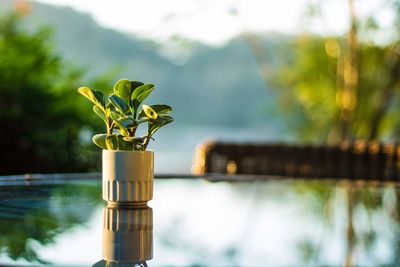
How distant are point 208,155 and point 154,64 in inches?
155

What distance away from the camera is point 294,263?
90cm

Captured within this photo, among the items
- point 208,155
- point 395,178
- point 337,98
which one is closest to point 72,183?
point 208,155

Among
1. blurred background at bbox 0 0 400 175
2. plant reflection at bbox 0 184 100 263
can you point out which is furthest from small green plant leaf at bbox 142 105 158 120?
blurred background at bbox 0 0 400 175

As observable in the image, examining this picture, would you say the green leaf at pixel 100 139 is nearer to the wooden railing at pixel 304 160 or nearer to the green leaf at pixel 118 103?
the green leaf at pixel 118 103

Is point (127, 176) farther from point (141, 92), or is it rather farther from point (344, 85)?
point (344, 85)

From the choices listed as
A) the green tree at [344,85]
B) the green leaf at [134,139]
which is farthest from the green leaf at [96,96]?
the green tree at [344,85]

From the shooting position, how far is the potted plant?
1.33 metres

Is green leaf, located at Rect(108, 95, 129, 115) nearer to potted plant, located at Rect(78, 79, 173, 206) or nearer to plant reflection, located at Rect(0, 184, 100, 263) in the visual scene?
potted plant, located at Rect(78, 79, 173, 206)

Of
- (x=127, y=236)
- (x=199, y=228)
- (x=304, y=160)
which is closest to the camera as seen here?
(x=127, y=236)

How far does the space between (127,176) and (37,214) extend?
212 mm

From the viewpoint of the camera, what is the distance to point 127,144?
1352 millimetres

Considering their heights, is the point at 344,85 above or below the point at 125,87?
above

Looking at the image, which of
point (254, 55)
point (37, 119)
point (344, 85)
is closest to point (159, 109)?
point (37, 119)

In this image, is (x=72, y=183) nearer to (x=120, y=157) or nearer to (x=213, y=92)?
(x=120, y=157)
